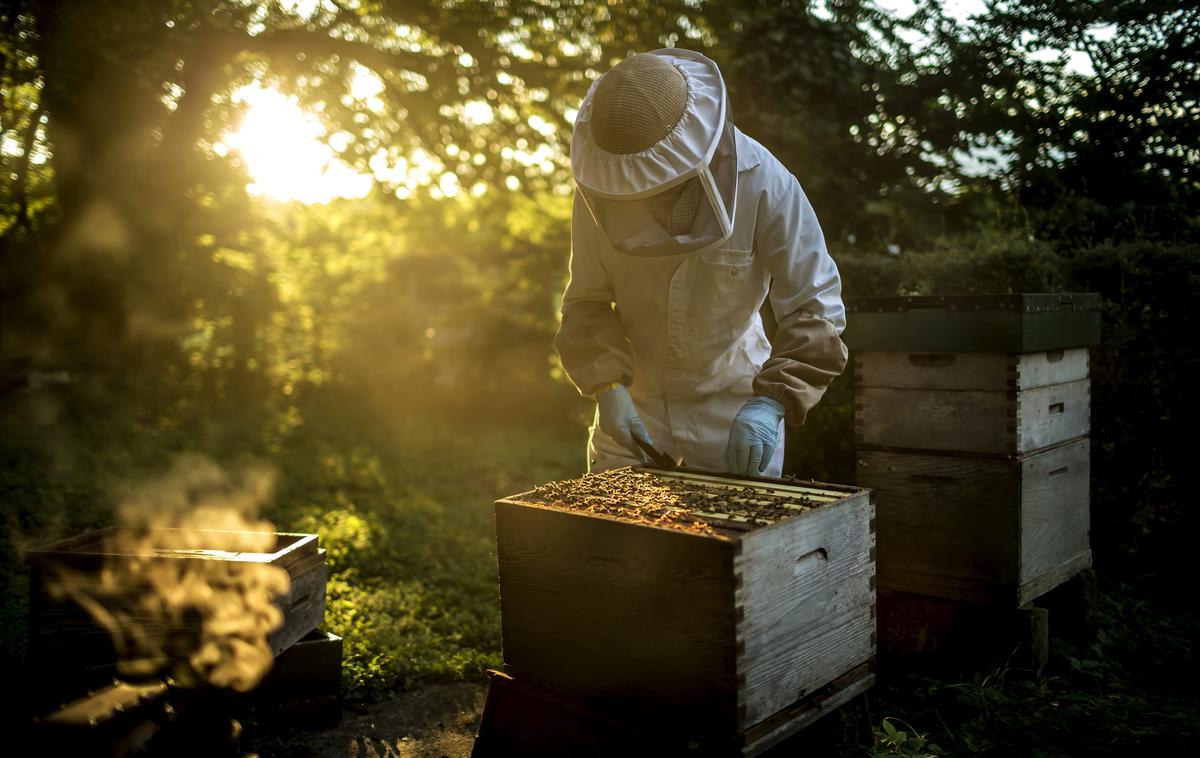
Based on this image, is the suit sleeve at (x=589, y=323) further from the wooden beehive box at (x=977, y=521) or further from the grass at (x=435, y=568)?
the grass at (x=435, y=568)

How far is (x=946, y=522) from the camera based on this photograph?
3.10 metres

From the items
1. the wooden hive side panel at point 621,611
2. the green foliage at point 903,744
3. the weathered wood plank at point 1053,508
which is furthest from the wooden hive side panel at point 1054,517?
the wooden hive side panel at point 621,611

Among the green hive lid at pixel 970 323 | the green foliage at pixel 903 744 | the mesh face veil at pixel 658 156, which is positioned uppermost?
the mesh face veil at pixel 658 156

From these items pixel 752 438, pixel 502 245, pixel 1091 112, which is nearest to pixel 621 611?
pixel 752 438

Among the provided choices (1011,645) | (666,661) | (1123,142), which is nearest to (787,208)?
(666,661)

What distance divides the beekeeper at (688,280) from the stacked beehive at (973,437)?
26.6 inches

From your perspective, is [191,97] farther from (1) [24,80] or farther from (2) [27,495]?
(2) [27,495]

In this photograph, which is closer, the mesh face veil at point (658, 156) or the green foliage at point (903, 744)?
the mesh face veil at point (658, 156)

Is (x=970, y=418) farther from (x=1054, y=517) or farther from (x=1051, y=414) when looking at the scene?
(x=1054, y=517)

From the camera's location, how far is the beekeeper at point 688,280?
2.28m

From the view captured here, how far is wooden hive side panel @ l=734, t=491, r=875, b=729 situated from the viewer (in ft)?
5.45

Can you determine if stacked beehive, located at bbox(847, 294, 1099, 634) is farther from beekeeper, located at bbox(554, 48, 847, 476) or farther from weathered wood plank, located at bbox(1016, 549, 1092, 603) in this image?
beekeeper, located at bbox(554, 48, 847, 476)

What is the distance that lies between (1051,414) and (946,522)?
551 mm

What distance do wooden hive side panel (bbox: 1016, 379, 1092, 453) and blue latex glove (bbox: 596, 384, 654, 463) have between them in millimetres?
1314
